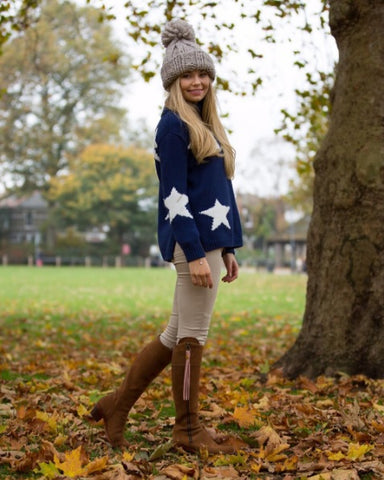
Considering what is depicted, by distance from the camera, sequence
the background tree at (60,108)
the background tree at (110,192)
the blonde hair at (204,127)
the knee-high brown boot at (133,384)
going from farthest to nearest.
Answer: the background tree at (110,192) < the background tree at (60,108) < the knee-high brown boot at (133,384) < the blonde hair at (204,127)

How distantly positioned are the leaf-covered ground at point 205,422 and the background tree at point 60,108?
42.4m

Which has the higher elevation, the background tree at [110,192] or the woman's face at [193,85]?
the background tree at [110,192]

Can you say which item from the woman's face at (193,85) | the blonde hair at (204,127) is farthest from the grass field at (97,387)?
the woman's face at (193,85)

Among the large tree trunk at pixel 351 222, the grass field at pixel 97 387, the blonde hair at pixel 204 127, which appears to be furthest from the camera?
the large tree trunk at pixel 351 222

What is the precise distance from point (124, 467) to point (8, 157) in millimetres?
49813

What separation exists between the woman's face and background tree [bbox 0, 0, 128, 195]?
43.9m

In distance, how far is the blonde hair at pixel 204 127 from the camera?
3129 millimetres

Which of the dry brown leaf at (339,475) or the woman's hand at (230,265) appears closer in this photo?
the dry brown leaf at (339,475)

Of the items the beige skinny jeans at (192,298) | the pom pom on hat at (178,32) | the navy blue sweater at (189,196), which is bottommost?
the beige skinny jeans at (192,298)

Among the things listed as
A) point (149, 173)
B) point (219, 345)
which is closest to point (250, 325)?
point (219, 345)

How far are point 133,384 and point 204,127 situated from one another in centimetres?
142

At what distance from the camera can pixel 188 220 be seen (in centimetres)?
306

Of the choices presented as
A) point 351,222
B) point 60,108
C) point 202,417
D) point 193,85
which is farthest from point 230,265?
point 60,108

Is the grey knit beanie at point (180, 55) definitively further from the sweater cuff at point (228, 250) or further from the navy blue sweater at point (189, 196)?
the sweater cuff at point (228, 250)
